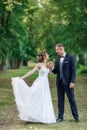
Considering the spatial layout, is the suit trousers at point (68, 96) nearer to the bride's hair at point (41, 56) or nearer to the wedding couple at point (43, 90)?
the wedding couple at point (43, 90)

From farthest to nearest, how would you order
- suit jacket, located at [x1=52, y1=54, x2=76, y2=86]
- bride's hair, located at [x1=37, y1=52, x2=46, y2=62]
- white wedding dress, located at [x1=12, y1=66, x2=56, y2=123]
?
1. bride's hair, located at [x1=37, y1=52, x2=46, y2=62]
2. suit jacket, located at [x1=52, y1=54, x2=76, y2=86]
3. white wedding dress, located at [x1=12, y1=66, x2=56, y2=123]

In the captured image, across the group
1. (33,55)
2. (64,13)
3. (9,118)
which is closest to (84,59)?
(33,55)

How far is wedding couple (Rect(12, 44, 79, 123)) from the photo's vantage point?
40.1 ft

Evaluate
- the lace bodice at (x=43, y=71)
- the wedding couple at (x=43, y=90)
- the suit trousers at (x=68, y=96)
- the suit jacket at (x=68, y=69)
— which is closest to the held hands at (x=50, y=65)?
the wedding couple at (x=43, y=90)

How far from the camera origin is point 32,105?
40.2 feet

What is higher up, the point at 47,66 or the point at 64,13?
the point at 64,13

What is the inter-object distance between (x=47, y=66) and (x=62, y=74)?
530 mm

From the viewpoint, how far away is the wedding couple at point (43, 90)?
12219 millimetres

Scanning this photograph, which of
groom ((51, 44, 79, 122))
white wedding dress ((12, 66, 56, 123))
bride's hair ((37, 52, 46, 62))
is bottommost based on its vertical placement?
white wedding dress ((12, 66, 56, 123))

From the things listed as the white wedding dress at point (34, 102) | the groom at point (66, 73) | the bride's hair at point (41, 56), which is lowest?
the white wedding dress at point (34, 102)

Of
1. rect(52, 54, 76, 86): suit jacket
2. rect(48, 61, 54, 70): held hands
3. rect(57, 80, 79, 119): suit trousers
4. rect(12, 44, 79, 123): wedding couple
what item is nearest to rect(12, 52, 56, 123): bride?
rect(12, 44, 79, 123): wedding couple

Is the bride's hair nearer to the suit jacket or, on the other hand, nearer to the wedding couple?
the wedding couple

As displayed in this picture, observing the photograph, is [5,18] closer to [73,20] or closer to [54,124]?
[73,20]

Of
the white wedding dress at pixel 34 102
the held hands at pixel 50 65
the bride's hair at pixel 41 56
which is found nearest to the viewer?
the white wedding dress at pixel 34 102
